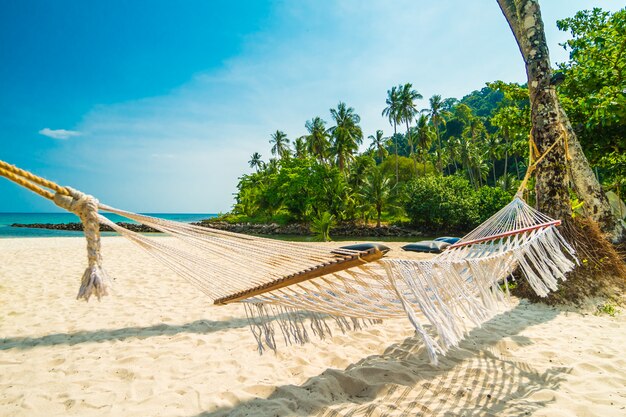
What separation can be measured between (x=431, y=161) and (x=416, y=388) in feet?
99.5

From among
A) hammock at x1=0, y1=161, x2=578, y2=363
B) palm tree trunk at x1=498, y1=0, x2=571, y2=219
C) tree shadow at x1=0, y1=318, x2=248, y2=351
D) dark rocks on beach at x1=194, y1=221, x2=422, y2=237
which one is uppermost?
palm tree trunk at x1=498, y1=0, x2=571, y2=219

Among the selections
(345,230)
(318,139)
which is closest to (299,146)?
(318,139)

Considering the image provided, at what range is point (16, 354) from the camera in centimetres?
201

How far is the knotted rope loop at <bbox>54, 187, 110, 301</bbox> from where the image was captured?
48.3 inches

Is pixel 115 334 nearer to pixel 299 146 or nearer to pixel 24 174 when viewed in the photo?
pixel 24 174

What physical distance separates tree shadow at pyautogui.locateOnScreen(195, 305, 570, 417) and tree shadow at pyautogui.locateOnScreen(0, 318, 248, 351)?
1.15 meters

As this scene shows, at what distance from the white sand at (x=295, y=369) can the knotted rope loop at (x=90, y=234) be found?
65cm

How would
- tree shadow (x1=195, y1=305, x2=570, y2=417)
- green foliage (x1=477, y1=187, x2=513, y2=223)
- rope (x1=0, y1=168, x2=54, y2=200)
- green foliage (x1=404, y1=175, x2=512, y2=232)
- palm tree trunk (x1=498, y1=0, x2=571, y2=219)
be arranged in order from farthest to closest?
green foliage (x1=404, y1=175, x2=512, y2=232) → green foliage (x1=477, y1=187, x2=513, y2=223) → palm tree trunk (x1=498, y1=0, x2=571, y2=219) → tree shadow (x1=195, y1=305, x2=570, y2=417) → rope (x1=0, y1=168, x2=54, y2=200)

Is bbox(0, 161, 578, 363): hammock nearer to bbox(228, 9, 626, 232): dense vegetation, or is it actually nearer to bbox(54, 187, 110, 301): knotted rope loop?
bbox(54, 187, 110, 301): knotted rope loop

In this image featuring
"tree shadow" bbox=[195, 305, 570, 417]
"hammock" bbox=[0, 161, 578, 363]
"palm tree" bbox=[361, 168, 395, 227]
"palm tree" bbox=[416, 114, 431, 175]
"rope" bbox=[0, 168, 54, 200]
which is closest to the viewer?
"rope" bbox=[0, 168, 54, 200]

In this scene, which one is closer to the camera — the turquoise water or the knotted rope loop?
the knotted rope loop

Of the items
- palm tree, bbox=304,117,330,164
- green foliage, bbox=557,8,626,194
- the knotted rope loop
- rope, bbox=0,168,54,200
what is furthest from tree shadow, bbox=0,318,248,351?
palm tree, bbox=304,117,330,164

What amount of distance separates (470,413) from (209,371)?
4.55 ft

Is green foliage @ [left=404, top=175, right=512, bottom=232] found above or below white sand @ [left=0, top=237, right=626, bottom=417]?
above
